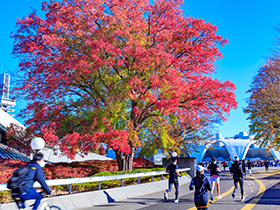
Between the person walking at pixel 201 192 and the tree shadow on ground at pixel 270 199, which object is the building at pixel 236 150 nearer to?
the tree shadow on ground at pixel 270 199

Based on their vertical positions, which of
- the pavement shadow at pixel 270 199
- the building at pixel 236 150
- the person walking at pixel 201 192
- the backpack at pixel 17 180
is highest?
the building at pixel 236 150

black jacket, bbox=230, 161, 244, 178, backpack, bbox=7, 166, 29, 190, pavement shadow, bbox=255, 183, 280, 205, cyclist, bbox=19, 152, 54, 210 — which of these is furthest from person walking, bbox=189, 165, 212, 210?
black jacket, bbox=230, 161, 244, 178

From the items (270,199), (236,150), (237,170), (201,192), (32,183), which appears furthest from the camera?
(236,150)

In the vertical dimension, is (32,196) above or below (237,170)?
below

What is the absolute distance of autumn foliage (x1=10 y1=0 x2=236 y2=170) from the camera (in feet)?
47.9

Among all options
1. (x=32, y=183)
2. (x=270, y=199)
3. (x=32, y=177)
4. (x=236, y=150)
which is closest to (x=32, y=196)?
(x=32, y=183)

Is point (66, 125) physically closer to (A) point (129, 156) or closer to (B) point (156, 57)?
(A) point (129, 156)

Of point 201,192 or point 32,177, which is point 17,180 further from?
point 201,192

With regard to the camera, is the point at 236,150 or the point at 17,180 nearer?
the point at 17,180

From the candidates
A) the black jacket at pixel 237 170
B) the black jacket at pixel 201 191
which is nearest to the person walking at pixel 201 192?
the black jacket at pixel 201 191

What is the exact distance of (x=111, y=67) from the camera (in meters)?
14.7

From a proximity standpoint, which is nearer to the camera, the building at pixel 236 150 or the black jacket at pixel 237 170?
the black jacket at pixel 237 170

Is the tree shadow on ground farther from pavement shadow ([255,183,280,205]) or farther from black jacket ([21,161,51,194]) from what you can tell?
black jacket ([21,161,51,194])

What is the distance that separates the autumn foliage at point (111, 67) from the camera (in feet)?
47.9
